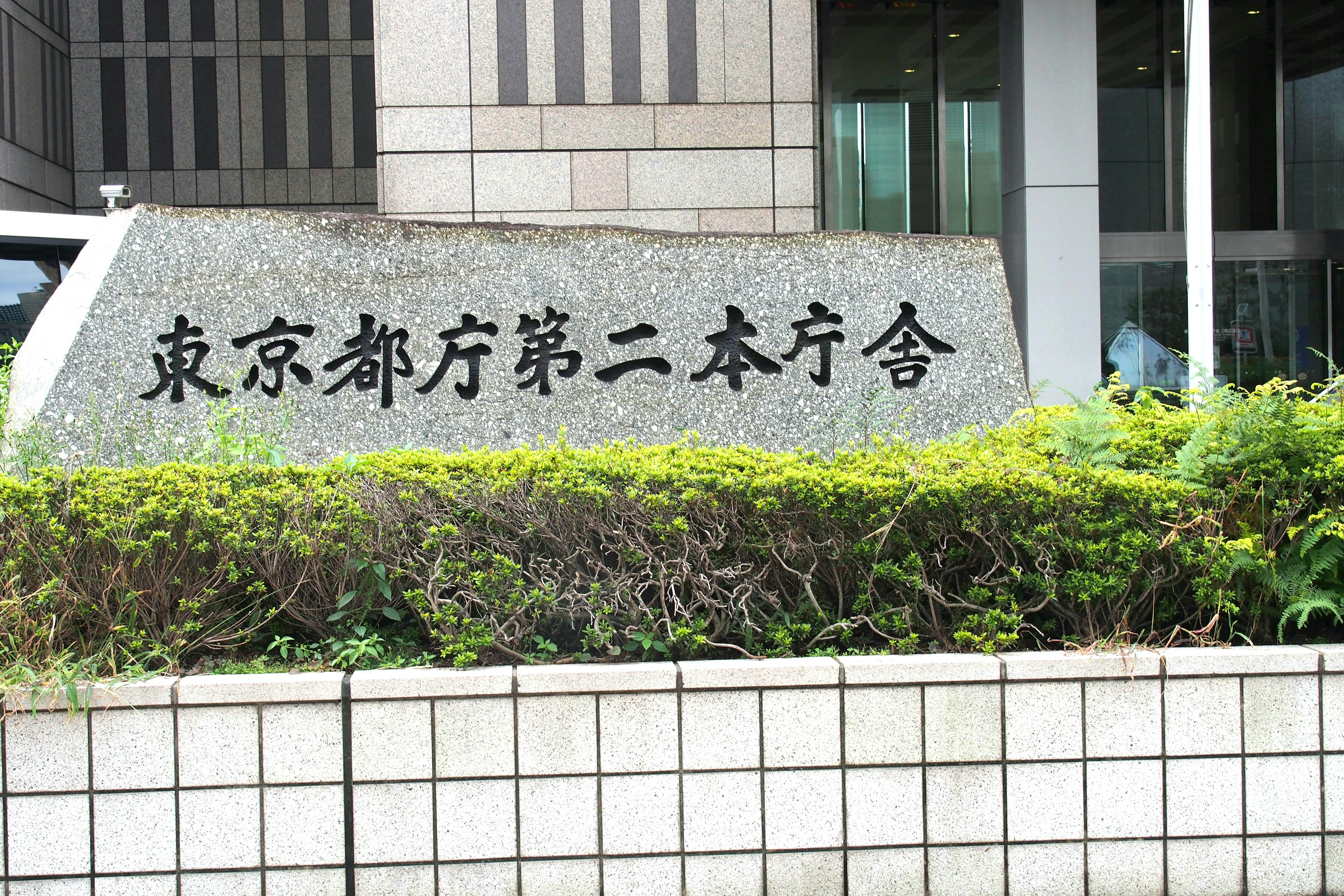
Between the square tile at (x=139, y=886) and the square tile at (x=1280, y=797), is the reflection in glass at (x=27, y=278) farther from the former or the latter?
the square tile at (x=1280, y=797)

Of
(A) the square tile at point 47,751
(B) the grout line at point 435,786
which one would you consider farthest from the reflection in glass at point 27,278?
(B) the grout line at point 435,786

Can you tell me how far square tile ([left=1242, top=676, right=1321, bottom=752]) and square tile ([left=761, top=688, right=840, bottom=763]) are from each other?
1142 mm

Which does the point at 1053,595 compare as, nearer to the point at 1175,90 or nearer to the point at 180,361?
the point at 180,361

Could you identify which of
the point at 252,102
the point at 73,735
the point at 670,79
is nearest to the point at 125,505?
the point at 73,735

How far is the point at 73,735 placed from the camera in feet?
8.79

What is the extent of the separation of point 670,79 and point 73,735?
24.8 feet

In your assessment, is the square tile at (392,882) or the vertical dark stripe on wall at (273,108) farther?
the vertical dark stripe on wall at (273,108)

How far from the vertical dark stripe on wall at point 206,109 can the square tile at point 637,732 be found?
58.4 feet

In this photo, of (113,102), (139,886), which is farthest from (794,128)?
(113,102)

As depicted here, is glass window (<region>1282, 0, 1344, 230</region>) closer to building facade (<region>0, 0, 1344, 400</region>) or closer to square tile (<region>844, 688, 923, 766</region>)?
building facade (<region>0, 0, 1344, 400</region>)

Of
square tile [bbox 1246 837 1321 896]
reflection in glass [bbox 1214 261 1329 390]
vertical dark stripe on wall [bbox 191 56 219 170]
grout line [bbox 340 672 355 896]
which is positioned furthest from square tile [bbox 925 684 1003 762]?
vertical dark stripe on wall [bbox 191 56 219 170]

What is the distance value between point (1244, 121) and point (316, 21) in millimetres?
14568

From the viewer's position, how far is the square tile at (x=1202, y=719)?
2.83m

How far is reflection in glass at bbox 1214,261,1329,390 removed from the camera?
1198cm
